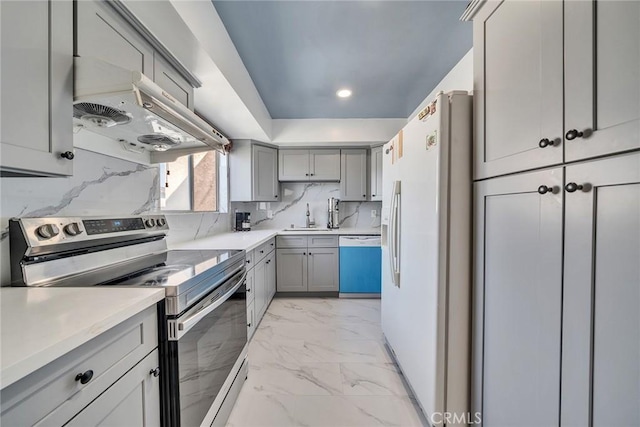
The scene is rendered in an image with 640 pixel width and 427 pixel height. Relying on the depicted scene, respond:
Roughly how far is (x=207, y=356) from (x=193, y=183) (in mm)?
1970

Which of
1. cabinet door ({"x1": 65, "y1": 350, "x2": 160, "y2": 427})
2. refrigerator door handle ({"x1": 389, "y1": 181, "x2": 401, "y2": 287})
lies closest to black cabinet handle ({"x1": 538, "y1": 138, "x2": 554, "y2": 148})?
refrigerator door handle ({"x1": 389, "y1": 181, "x2": 401, "y2": 287})

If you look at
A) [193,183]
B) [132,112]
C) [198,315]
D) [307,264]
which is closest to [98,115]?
[132,112]

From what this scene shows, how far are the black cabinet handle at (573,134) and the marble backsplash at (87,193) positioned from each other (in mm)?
1942

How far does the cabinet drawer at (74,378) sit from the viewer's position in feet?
1.72

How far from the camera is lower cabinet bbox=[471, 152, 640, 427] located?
24.6 inches

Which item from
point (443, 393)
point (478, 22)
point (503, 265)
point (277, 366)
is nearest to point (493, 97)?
point (478, 22)

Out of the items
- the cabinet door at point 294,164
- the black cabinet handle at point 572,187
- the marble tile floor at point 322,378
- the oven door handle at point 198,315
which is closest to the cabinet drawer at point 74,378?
the oven door handle at point 198,315

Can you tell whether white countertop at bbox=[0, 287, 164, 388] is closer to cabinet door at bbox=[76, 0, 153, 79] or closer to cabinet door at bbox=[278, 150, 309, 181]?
cabinet door at bbox=[76, 0, 153, 79]

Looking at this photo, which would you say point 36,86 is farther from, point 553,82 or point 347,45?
point 347,45

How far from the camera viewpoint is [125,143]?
162 cm

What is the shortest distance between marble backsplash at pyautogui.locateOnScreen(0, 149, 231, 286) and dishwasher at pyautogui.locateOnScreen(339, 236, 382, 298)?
203 cm

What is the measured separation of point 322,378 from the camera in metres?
1.84

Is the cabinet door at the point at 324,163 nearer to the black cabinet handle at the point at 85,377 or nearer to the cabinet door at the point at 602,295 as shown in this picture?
the cabinet door at the point at 602,295

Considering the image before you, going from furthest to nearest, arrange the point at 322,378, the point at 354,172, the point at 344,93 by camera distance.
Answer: the point at 354,172, the point at 344,93, the point at 322,378
